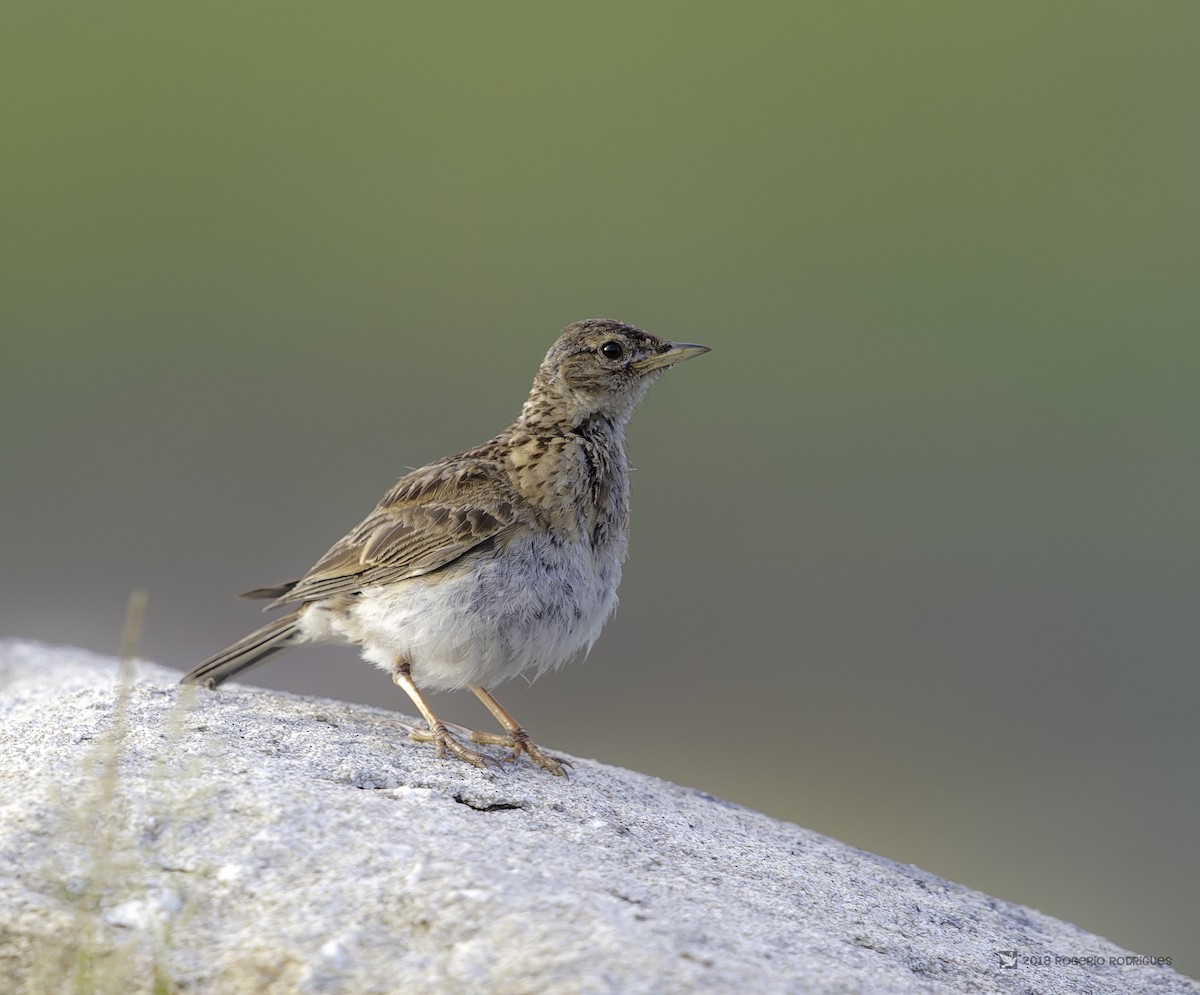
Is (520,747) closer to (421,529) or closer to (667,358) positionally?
(421,529)

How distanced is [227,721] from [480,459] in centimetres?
171

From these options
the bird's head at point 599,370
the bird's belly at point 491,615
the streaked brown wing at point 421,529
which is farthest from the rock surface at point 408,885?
the bird's head at point 599,370

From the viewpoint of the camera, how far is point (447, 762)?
236 inches

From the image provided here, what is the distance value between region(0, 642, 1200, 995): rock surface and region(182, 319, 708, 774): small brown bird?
0.44 m

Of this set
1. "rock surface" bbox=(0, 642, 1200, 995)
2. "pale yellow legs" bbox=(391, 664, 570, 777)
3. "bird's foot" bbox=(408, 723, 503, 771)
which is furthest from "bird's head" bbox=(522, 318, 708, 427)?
"rock surface" bbox=(0, 642, 1200, 995)

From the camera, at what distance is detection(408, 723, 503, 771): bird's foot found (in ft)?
20.1

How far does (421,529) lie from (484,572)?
16.6 inches

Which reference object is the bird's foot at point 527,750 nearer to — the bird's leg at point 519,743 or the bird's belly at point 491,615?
the bird's leg at point 519,743

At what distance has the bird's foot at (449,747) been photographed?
20.1 feet

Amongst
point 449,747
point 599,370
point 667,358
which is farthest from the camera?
point 667,358

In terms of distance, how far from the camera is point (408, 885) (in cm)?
434

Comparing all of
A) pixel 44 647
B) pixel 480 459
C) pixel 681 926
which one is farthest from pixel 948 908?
pixel 44 647

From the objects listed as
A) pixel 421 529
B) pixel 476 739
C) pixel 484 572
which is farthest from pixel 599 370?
pixel 476 739

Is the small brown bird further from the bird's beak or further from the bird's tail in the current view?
the bird's beak
